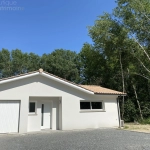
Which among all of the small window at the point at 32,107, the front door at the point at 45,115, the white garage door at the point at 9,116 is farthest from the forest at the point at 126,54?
the white garage door at the point at 9,116

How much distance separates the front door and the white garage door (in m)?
2.37

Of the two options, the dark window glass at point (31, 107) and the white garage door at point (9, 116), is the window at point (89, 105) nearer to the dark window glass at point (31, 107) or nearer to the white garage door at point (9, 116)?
the dark window glass at point (31, 107)

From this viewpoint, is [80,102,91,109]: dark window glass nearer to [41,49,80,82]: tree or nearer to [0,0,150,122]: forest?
[0,0,150,122]: forest

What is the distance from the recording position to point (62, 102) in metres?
14.9

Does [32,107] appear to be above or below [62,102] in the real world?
below

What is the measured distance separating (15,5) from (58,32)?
5866 mm

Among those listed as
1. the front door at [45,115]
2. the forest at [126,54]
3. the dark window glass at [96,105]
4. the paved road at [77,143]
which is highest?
the forest at [126,54]

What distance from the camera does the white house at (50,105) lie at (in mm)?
13086

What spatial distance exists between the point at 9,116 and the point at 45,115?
314cm

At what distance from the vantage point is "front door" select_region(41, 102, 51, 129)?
1486 cm

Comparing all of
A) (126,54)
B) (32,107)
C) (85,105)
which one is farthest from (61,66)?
(32,107)

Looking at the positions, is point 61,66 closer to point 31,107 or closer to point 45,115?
point 45,115

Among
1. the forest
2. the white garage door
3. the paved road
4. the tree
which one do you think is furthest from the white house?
the tree

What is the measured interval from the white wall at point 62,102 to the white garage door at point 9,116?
15.4 inches
